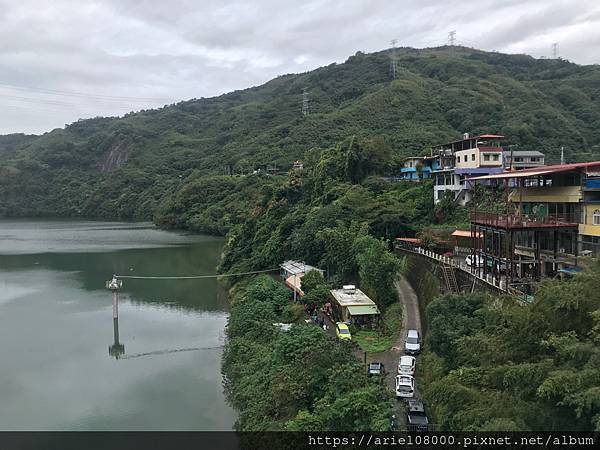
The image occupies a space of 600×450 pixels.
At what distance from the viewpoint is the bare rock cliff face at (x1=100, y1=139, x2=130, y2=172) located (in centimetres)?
11912

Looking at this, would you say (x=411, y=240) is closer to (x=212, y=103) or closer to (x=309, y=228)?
(x=309, y=228)

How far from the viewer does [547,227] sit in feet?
55.3

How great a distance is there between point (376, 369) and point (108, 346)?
47.6ft

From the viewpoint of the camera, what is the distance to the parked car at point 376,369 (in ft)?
48.2

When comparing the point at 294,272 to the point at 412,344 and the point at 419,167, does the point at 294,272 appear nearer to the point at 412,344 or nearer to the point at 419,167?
the point at 412,344

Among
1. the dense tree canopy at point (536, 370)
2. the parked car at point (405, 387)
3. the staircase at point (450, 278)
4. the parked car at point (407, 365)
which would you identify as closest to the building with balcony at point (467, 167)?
the staircase at point (450, 278)

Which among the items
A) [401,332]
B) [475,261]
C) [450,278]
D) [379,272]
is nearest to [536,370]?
[401,332]

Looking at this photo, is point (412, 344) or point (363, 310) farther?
point (363, 310)

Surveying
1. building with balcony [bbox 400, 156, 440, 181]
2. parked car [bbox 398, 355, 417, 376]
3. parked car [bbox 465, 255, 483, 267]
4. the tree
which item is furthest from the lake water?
building with balcony [bbox 400, 156, 440, 181]

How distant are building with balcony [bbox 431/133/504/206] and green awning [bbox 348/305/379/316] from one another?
11.6m

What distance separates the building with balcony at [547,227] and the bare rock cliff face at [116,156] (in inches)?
4361

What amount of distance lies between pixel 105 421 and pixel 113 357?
635 centimetres

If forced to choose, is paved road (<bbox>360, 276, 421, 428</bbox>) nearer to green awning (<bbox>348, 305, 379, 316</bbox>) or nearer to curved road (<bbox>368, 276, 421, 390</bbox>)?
curved road (<bbox>368, 276, 421, 390</bbox>)

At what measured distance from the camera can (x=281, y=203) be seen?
4238 cm
